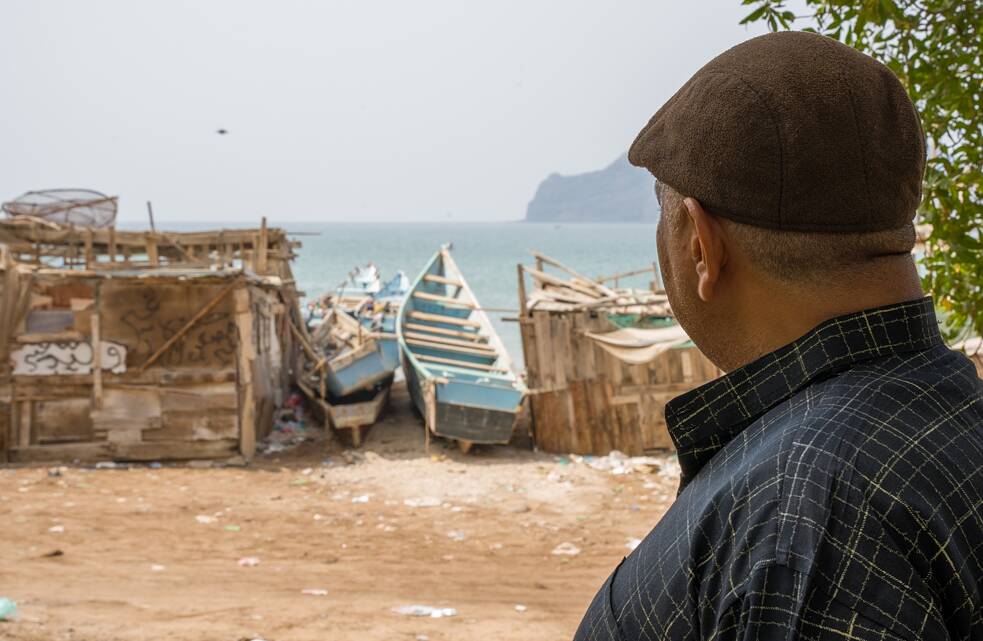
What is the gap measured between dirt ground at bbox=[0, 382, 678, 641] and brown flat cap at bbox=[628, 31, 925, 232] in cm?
581

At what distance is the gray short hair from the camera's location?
3.74ft

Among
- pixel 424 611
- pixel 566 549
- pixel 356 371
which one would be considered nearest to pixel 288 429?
pixel 356 371

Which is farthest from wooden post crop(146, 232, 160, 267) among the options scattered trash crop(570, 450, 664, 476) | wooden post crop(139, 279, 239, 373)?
scattered trash crop(570, 450, 664, 476)

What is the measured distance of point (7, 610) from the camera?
6172 millimetres

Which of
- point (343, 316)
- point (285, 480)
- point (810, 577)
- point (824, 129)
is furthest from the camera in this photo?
point (343, 316)

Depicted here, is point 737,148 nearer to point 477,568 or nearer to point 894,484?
point 894,484

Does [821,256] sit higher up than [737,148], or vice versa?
[737,148]

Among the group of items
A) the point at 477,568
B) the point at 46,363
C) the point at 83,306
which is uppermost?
the point at 83,306

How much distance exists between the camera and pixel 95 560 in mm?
8883

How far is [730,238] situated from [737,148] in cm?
12

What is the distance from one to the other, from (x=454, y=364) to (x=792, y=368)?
14.8 meters

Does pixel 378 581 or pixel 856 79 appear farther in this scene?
pixel 378 581

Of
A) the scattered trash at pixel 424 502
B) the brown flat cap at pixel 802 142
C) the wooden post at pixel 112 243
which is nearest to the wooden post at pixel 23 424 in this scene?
the wooden post at pixel 112 243

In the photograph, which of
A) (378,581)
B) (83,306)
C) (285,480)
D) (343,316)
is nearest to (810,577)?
(378,581)
